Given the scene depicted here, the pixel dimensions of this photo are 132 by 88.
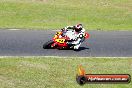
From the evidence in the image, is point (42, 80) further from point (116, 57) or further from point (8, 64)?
point (116, 57)

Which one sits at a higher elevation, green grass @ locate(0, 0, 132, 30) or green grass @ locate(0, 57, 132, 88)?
green grass @ locate(0, 57, 132, 88)

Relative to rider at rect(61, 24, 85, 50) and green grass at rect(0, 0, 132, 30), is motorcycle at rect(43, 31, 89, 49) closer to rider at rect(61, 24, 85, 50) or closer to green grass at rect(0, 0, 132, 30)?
rider at rect(61, 24, 85, 50)

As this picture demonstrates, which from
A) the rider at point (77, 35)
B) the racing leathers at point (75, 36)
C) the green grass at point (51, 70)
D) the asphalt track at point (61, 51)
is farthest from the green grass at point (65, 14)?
the green grass at point (51, 70)

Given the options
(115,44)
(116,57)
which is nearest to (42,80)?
(116,57)

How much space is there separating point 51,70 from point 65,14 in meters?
16.0

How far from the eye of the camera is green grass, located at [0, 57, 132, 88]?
37.1ft

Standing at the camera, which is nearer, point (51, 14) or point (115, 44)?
point (115, 44)

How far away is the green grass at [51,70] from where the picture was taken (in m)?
11.3

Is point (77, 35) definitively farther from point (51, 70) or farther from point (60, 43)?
point (51, 70)

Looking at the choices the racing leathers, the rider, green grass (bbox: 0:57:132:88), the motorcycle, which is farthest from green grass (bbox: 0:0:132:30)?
green grass (bbox: 0:57:132:88)

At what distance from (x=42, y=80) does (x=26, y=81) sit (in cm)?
44

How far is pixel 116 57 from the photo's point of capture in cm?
1605

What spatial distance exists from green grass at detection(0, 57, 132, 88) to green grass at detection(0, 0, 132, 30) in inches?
361

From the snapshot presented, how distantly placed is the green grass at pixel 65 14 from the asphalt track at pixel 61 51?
2.23 metres
